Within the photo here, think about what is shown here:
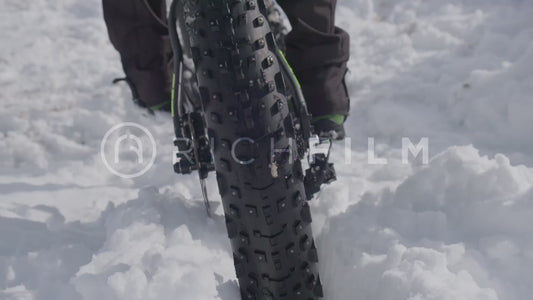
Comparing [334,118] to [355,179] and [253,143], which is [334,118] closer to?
[355,179]

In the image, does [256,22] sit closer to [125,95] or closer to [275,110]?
[275,110]

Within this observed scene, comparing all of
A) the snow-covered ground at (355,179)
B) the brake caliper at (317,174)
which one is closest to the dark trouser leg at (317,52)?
the brake caliper at (317,174)

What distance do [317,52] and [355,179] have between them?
2.05 feet

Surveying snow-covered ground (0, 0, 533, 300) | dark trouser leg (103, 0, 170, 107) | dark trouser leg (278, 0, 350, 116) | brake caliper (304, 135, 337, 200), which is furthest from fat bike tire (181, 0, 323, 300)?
dark trouser leg (103, 0, 170, 107)

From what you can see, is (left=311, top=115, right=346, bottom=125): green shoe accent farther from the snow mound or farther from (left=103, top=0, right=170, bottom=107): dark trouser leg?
(left=103, top=0, right=170, bottom=107): dark trouser leg

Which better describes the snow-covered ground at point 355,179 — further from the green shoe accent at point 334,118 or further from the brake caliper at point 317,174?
the green shoe accent at point 334,118

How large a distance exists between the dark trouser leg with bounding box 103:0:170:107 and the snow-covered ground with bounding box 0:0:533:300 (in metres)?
0.42

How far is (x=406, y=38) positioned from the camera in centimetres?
351

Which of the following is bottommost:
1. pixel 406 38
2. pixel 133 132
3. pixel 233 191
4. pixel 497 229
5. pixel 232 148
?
pixel 133 132

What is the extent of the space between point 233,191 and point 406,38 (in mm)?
2424

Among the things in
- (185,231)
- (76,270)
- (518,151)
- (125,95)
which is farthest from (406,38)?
(76,270)

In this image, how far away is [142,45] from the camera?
2225 mm

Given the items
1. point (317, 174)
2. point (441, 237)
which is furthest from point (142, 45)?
point (441, 237)

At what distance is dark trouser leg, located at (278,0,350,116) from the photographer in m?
1.84
